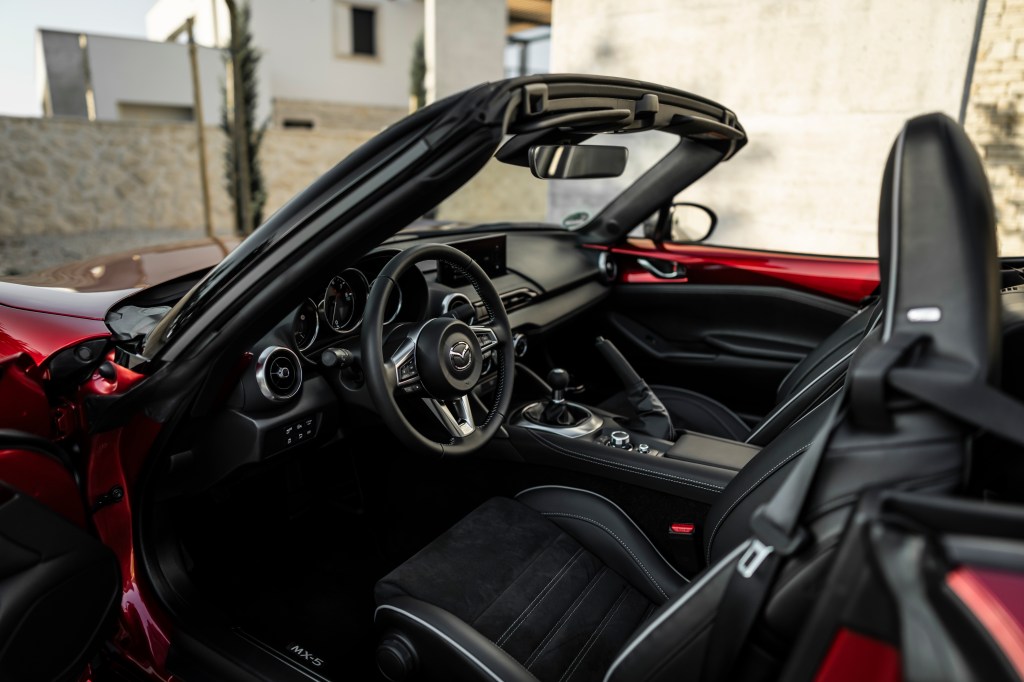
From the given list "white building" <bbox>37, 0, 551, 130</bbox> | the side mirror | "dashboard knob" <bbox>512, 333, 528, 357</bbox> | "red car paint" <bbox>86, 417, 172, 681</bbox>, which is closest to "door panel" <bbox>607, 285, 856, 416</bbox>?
the side mirror

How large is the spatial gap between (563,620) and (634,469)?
42cm

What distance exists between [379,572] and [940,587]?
6.02 ft

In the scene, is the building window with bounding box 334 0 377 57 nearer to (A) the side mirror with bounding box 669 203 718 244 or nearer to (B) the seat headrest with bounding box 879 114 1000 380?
(A) the side mirror with bounding box 669 203 718 244

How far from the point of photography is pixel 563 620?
1474 millimetres

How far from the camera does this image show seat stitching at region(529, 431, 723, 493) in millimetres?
1626

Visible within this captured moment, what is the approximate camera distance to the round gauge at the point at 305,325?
5.50 ft

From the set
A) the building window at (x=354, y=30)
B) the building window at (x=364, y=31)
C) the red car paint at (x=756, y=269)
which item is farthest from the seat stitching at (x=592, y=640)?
the building window at (x=364, y=31)

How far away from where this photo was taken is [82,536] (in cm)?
135

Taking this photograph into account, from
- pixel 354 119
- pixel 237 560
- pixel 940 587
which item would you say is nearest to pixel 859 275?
pixel 940 587

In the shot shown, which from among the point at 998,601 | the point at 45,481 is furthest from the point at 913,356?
the point at 45,481

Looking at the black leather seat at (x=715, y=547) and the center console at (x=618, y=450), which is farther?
the center console at (x=618, y=450)

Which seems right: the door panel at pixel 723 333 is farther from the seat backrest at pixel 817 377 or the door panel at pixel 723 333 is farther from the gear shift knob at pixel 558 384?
the gear shift knob at pixel 558 384

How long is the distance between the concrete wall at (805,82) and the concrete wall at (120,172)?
7599 millimetres

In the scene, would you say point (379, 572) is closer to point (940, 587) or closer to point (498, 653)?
point (498, 653)
